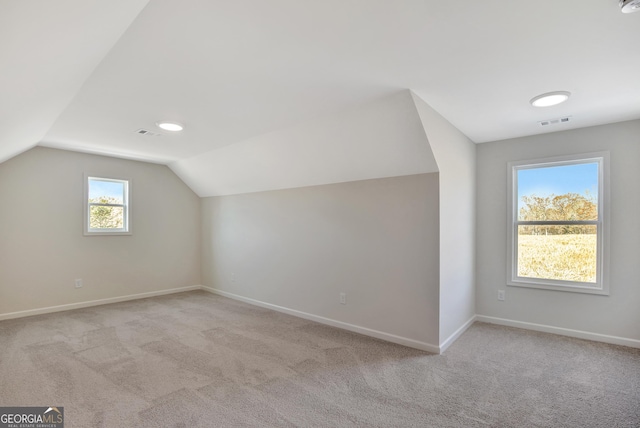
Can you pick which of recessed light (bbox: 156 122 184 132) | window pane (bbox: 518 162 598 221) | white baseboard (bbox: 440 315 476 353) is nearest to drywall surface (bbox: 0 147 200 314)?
recessed light (bbox: 156 122 184 132)

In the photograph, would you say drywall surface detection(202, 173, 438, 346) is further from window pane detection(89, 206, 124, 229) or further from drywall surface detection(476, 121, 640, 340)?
window pane detection(89, 206, 124, 229)

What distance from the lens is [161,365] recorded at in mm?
2770

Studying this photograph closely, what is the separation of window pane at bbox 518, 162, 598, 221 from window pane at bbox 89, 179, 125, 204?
19.5ft

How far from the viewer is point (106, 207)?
498 cm

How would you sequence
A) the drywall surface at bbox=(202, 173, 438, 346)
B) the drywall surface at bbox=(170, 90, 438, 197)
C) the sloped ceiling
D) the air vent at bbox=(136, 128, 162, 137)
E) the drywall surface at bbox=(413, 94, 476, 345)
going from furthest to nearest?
the air vent at bbox=(136, 128, 162, 137)
the drywall surface at bbox=(202, 173, 438, 346)
the drywall surface at bbox=(413, 94, 476, 345)
the drywall surface at bbox=(170, 90, 438, 197)
the sloped ceiling

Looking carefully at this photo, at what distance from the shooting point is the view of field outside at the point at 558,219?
341 cm

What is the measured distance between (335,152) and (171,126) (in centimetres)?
181

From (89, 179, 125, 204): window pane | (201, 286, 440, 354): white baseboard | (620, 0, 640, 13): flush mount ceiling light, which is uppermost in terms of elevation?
(620, 0, 640, 13): flush mount ceiling light

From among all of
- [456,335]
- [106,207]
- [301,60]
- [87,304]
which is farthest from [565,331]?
[106,207]

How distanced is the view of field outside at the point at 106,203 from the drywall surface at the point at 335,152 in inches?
54.8

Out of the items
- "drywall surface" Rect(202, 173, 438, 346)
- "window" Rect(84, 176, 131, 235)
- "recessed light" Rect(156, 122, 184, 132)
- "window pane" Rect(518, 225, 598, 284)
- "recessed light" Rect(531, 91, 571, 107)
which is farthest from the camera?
"window" Rect(84, 176, 131, 235)

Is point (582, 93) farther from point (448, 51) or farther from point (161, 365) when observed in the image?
point (161, 365)

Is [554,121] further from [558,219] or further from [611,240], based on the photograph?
[611,240]

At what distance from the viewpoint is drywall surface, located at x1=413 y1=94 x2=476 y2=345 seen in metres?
3.06
